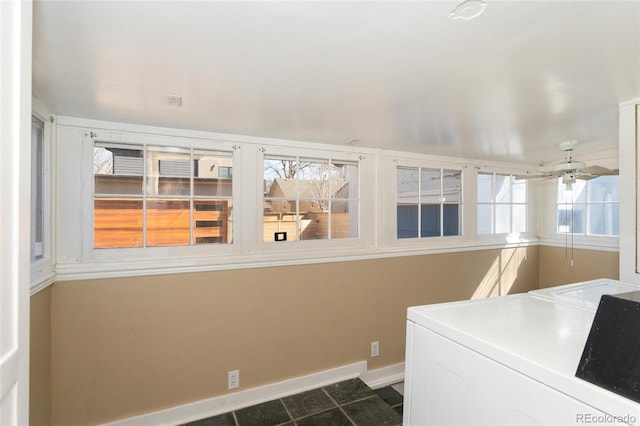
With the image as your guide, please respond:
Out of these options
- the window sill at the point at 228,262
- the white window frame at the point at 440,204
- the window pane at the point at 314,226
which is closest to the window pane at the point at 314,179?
the window pane at the point at 314,226

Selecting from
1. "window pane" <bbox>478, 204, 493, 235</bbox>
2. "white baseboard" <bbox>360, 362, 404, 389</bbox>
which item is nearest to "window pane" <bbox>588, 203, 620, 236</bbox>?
"window pane" <bbox>478, 204, 493, 235</bbox>

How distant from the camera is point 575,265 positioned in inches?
140

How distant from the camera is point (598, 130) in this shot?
7.86 feet

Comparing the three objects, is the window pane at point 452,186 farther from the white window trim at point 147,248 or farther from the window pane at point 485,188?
the white window trim at point 147,248

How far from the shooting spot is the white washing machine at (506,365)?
683mm

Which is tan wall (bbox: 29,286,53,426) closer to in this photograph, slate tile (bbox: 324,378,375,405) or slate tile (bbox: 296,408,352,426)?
slate tile (bbox: 296,408,352,426)

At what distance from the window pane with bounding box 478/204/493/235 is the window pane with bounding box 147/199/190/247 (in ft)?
10.2

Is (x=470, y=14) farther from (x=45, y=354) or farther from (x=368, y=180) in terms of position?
(x=45, y=354)

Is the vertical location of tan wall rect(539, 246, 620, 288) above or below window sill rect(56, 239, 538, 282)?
below

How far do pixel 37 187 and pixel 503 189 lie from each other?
434 centimetres

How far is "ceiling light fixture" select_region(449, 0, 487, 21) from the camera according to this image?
2.98ft

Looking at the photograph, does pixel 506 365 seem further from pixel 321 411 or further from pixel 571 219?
pixel 571 219

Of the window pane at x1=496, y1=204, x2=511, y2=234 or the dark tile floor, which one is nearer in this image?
the dark tile floor

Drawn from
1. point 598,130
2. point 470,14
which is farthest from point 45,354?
point 598,130
